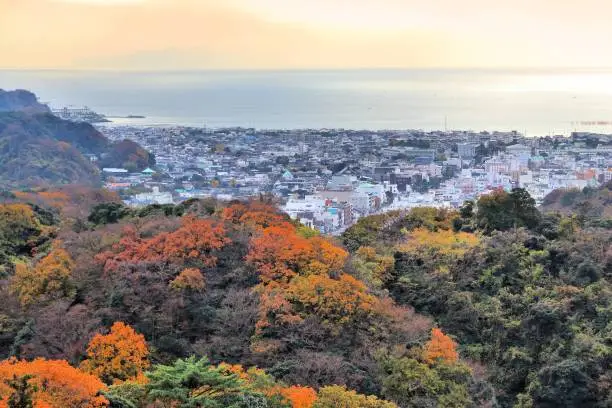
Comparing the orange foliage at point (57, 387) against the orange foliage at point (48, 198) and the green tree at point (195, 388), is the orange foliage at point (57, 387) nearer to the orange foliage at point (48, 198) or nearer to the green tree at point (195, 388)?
the green tree at point (195, 388)

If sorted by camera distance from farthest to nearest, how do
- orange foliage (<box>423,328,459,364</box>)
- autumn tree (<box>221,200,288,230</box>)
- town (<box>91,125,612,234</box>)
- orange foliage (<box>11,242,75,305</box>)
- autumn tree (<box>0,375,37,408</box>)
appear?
town (<box>91,125,612,234</box>) → autumn tree (<box>221,200,288,230</box>) → orange foliage (<box>11,242,75,305</box>) → orange foliage (<box>423,328,459,364</box>) → autumn tree (<box>0,375,37,408</box>)

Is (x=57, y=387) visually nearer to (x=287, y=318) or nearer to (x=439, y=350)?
(x=287, y=318)

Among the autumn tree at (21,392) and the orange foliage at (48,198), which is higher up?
the autumn tree at (21,392)

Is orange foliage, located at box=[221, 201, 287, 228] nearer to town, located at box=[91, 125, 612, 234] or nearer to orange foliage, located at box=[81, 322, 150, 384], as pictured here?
orange foliage, located at box=[81, 322, 150, 384]

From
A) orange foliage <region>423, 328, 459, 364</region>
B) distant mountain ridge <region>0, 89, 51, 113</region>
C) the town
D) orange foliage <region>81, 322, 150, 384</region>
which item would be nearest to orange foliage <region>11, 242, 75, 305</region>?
orange foliage <region>81, 322, 150, 384</region>

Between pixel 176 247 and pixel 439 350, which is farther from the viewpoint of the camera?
pixel 176 247

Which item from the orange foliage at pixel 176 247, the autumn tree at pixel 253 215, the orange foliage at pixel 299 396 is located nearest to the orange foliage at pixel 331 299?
the orange foliage at pixel 176 247

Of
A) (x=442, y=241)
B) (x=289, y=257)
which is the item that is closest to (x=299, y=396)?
(x=289, y=257)
